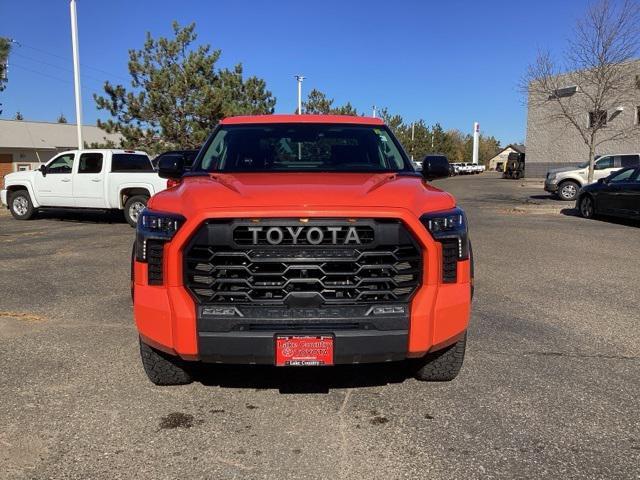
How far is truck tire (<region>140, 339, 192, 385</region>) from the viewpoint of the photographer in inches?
145

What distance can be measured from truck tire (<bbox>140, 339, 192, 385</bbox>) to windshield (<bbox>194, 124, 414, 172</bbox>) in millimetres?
1511

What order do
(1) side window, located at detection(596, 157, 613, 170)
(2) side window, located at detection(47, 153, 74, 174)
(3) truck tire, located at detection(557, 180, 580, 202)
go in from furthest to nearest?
(1) side window, located at detection(596, 157, 613, 170) → (3) truck tire, located at detection(557, 180, 580, 202) → (2) side window, located at detection(47, 153, 74, 174)

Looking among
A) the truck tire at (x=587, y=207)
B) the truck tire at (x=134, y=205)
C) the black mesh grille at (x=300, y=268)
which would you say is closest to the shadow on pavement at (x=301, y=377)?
the black mesh grille at (x=300, y=268)

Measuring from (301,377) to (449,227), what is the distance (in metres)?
1.56

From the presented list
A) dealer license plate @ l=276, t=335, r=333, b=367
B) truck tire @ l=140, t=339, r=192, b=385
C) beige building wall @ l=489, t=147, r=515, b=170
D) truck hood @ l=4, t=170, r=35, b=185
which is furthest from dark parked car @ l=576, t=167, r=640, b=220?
beige building wall @ l=489, t=147, r=515, b=170

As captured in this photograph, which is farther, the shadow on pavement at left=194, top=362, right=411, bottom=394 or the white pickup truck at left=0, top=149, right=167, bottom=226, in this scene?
the white pickup truck at left=0, top=149, right=167, bottom=226

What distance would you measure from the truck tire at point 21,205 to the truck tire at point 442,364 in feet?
47.4

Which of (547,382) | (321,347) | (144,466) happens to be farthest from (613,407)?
(144,466)

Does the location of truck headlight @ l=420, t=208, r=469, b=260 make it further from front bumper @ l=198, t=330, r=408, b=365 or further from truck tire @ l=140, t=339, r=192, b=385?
truck tire @ l=140, t=339, r=192, b=385

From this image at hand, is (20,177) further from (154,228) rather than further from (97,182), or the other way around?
(154,228)

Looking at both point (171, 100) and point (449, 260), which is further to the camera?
point (171, 100)

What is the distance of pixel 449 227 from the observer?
131 inches

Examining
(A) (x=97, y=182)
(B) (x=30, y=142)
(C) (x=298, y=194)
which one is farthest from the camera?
(B) (x=30, y=142)

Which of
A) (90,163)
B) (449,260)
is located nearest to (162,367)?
(449,260)
